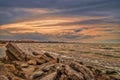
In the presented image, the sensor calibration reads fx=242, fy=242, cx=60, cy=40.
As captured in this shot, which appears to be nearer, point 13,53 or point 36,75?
point 36,75

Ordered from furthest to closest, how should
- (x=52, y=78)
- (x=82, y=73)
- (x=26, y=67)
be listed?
(x=26, y=67)
(x=82, y=73)
(x=52, y=78)

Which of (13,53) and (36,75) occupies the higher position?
(13,53)

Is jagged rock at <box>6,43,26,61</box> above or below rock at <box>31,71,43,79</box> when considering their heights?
above

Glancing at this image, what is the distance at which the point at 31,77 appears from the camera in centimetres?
1689

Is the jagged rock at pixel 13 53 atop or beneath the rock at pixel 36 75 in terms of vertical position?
atop

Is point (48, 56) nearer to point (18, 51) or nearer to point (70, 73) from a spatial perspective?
point (18, 51)

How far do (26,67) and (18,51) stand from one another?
4978 mm

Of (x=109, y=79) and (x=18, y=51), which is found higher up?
(x=18, y=51)

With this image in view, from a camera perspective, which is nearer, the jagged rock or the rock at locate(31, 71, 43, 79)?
the rock at locate(31, 71, 43, 79)

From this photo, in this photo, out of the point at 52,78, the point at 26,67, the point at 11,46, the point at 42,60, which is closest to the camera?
the point at 52,78

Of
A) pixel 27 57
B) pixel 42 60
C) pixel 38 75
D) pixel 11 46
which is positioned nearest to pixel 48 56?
pixel 42 60

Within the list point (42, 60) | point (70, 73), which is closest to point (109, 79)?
point (70, 73)

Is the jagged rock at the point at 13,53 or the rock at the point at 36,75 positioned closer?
the rock at the point at 36,75

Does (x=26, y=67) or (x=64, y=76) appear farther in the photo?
(x=26, y=67)
